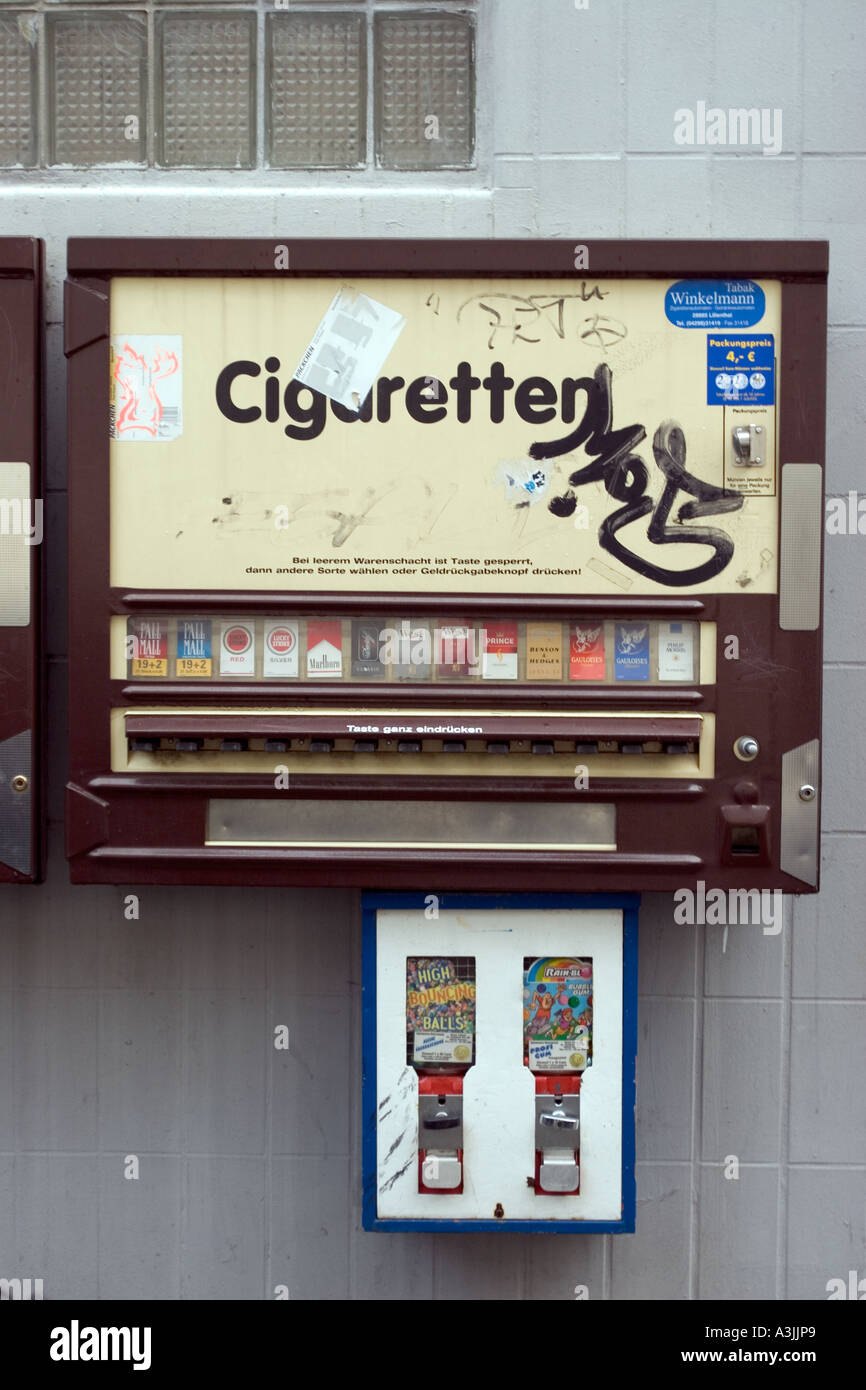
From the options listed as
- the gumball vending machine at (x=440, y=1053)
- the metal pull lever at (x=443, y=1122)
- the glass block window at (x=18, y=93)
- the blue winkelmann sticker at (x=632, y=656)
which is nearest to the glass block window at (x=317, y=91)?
the glass block window at (x=18, y=93)

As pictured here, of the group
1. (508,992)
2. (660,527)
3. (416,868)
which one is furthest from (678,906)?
(660,527)

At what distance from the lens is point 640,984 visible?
2590 millimetres

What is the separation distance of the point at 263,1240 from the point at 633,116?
2782 millimetres

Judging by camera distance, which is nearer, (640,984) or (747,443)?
(747,443)

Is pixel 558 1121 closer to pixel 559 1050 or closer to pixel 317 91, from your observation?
pixel 559 1050

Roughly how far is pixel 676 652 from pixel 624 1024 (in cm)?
76

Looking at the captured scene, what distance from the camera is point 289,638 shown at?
2.19m

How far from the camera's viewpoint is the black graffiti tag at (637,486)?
2.16 meters

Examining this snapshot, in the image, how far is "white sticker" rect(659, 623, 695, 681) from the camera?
7.15ft

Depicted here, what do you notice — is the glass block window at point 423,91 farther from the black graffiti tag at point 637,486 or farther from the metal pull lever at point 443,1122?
the metal pull lever at point 443,1122

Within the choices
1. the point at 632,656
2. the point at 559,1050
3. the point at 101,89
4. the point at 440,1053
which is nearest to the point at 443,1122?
the point at 440,1053

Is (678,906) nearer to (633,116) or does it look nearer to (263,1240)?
(263,1240)

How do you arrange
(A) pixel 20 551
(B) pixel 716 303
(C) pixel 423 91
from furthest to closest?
(C) pixel 423 91
(A) pixel 20 551
(B) pixel 716 303

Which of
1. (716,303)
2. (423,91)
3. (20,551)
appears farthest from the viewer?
(423,91)
